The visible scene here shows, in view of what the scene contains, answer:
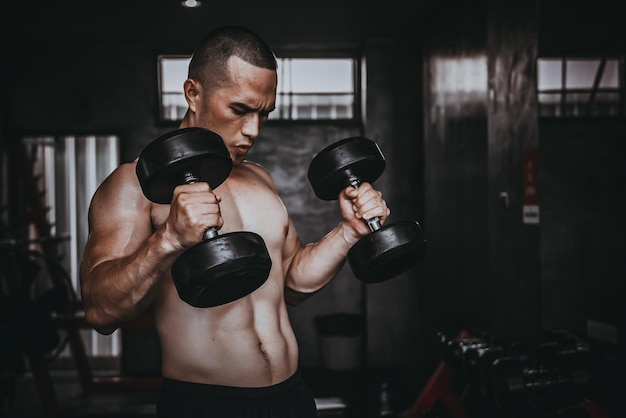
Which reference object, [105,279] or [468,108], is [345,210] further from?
[468,108]

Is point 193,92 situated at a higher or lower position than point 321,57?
lower

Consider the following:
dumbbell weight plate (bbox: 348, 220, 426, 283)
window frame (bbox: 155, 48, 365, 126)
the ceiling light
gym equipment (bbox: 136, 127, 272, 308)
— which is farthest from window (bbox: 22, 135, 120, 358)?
gym equipment (bbox: 136, 127, 272, 308)

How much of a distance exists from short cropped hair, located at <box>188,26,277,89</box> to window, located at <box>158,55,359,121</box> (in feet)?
13.7

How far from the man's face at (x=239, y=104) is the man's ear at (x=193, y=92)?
22 millimetres

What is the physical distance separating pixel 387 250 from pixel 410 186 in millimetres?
4142

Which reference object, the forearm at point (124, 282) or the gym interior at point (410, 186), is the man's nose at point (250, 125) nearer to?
the forearm at point (124, 282)

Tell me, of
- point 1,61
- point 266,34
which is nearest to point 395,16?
point 266,34

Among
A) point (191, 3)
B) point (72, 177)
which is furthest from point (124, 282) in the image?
point (72, 177)

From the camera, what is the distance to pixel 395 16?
16.8 ft

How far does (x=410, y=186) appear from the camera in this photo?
5.88m

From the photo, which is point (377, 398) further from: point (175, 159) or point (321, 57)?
point (175, 159)

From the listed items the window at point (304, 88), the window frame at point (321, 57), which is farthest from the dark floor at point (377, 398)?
the window at point (304, 88)

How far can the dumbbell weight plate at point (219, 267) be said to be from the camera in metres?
1.42

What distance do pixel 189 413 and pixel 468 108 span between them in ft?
9.54
